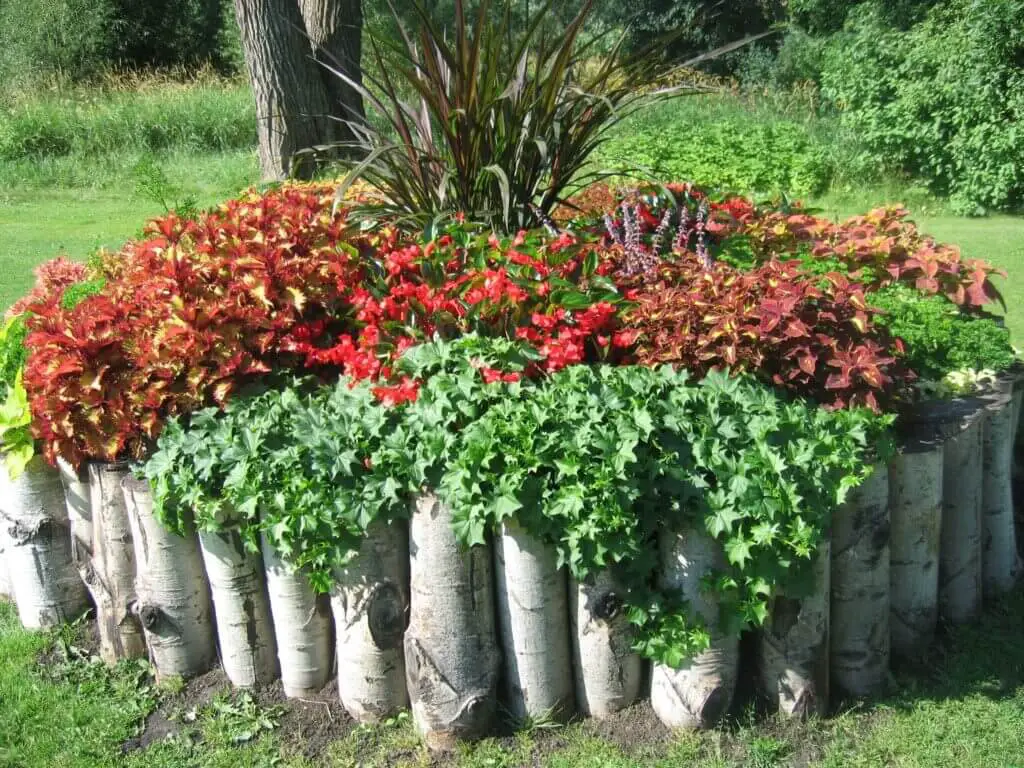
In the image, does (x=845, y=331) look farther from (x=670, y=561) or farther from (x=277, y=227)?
(x=277, y=227)

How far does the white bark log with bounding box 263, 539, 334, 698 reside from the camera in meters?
3.03

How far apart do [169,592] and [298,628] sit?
18.2 inches

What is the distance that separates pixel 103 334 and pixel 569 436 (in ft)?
5.00

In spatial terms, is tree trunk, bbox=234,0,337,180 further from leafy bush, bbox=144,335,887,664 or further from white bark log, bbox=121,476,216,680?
leafy bush, bbox=144,335,887,664

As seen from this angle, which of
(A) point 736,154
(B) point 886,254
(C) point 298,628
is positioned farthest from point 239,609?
(A) point 736,154

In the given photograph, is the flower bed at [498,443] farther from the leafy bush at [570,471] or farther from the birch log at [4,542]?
the birch log at [4,542]

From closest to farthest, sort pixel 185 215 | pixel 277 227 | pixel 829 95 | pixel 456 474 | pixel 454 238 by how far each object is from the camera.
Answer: pixel 456 474, pixel 277 227, pixel 454 238, pixel 185 215, pixel 829 95

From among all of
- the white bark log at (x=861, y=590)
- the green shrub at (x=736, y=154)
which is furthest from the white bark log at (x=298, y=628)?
the green shrub at (x=736, y=154)

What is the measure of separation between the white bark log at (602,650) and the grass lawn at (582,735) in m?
0.07

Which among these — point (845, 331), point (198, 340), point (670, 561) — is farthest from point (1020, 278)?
point (198, 340)

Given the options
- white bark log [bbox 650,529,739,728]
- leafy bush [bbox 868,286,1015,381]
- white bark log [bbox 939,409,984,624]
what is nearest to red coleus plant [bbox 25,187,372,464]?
white bark log [bbox 650,529,739,728]

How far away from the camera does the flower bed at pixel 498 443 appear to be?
2.74 meters

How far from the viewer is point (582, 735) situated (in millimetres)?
2912

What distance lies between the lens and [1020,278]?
734 cm
